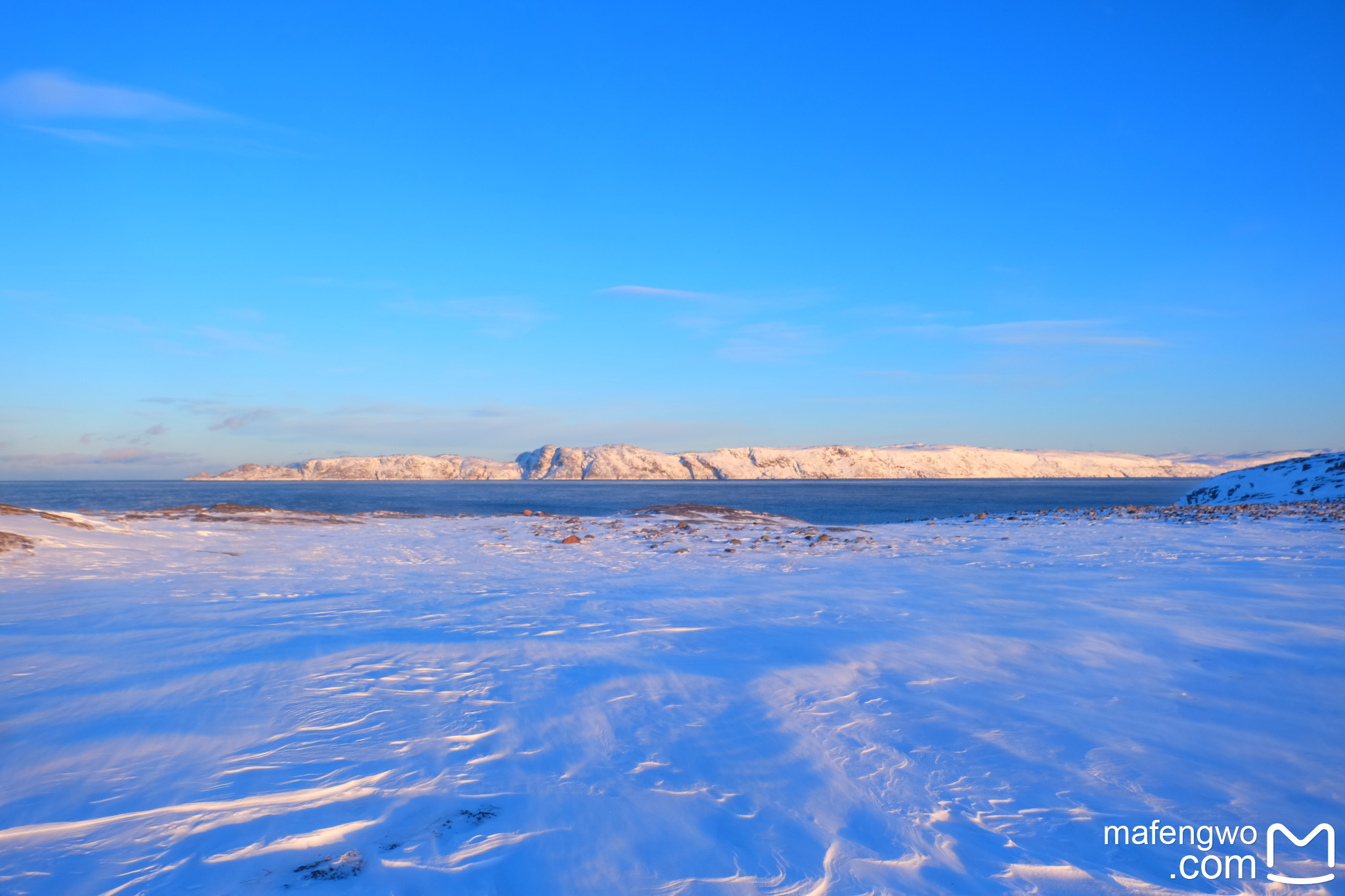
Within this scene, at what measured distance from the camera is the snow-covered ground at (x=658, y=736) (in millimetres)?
2246

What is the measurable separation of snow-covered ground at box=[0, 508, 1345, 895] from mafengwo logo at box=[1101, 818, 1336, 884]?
0.03m

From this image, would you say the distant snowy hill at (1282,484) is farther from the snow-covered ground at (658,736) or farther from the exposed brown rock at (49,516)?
the exposed brown rock at (49,516)

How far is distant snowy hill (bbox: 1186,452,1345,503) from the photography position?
2756 centimetres

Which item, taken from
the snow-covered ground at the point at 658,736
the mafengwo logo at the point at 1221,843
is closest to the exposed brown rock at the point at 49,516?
the snow-covered ground at the point at 658,736

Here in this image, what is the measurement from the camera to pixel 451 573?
9086 millimetres

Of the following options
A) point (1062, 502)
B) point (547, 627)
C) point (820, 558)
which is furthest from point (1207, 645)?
point (1062, 502)

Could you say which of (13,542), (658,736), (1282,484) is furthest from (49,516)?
(1282,484)

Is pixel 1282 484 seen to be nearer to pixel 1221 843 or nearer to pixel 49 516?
pixel 1221 843

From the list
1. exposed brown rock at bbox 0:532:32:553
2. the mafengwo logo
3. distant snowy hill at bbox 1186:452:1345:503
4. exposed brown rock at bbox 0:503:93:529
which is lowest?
the mafengwo logo

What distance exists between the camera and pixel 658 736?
3322 mm

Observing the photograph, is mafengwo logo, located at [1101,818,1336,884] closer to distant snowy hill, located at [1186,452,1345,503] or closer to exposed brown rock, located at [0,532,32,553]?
exposed brown rock, located at [0,532,32,553]

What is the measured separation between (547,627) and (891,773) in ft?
11.3

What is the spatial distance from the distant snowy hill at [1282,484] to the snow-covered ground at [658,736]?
28147 millimetres

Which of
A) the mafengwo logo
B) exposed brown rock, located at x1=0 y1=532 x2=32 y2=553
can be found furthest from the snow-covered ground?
exposed brown rock, located at x1=0 y1=532 x2=32 y2=553
